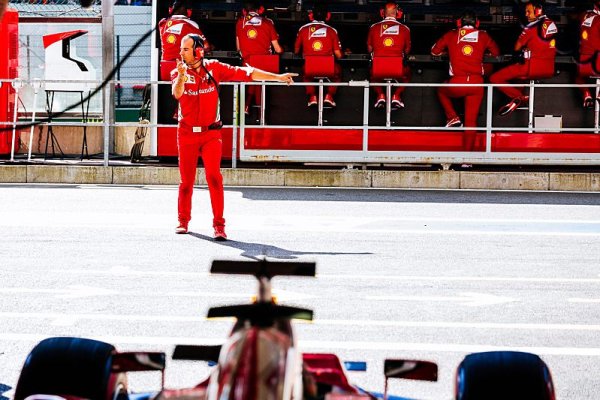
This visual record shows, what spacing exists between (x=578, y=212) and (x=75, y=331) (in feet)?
28.4

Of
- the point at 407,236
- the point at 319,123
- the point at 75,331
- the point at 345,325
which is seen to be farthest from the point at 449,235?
the point at 319,123

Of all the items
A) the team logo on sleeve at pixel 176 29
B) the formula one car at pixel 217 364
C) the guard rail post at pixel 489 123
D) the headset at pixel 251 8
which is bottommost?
the formula one car at pixel 217 364

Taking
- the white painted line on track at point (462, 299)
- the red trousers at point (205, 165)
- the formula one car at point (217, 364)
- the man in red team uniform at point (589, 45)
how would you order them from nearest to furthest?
the formula one car at point (217, 364) → the white painted line on track at point (462, 299) → the red trousers at point (205, 165) → the man in red team uniform at point (589, 45)

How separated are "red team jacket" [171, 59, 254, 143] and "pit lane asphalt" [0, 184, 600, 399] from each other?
1155mm

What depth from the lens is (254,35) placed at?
17.9 meters

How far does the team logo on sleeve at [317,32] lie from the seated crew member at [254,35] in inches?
23.2

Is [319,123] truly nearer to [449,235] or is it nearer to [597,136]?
[597,136]

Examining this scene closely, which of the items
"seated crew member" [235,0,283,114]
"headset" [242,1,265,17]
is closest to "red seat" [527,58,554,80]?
"seated crew member" [235,0,283,114]

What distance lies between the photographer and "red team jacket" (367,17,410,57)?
17.9m

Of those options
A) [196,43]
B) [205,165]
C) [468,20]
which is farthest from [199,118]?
[468,20]

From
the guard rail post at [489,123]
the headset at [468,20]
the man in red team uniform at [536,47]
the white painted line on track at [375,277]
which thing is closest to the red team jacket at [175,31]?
the headset at [468,20]

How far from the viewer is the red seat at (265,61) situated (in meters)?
18.0

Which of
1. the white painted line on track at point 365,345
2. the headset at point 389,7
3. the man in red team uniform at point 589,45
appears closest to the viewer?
the white painted line on track at point 365,345

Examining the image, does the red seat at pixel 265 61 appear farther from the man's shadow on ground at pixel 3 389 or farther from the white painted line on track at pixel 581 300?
the man's shadow on ground at pixel 3 389
